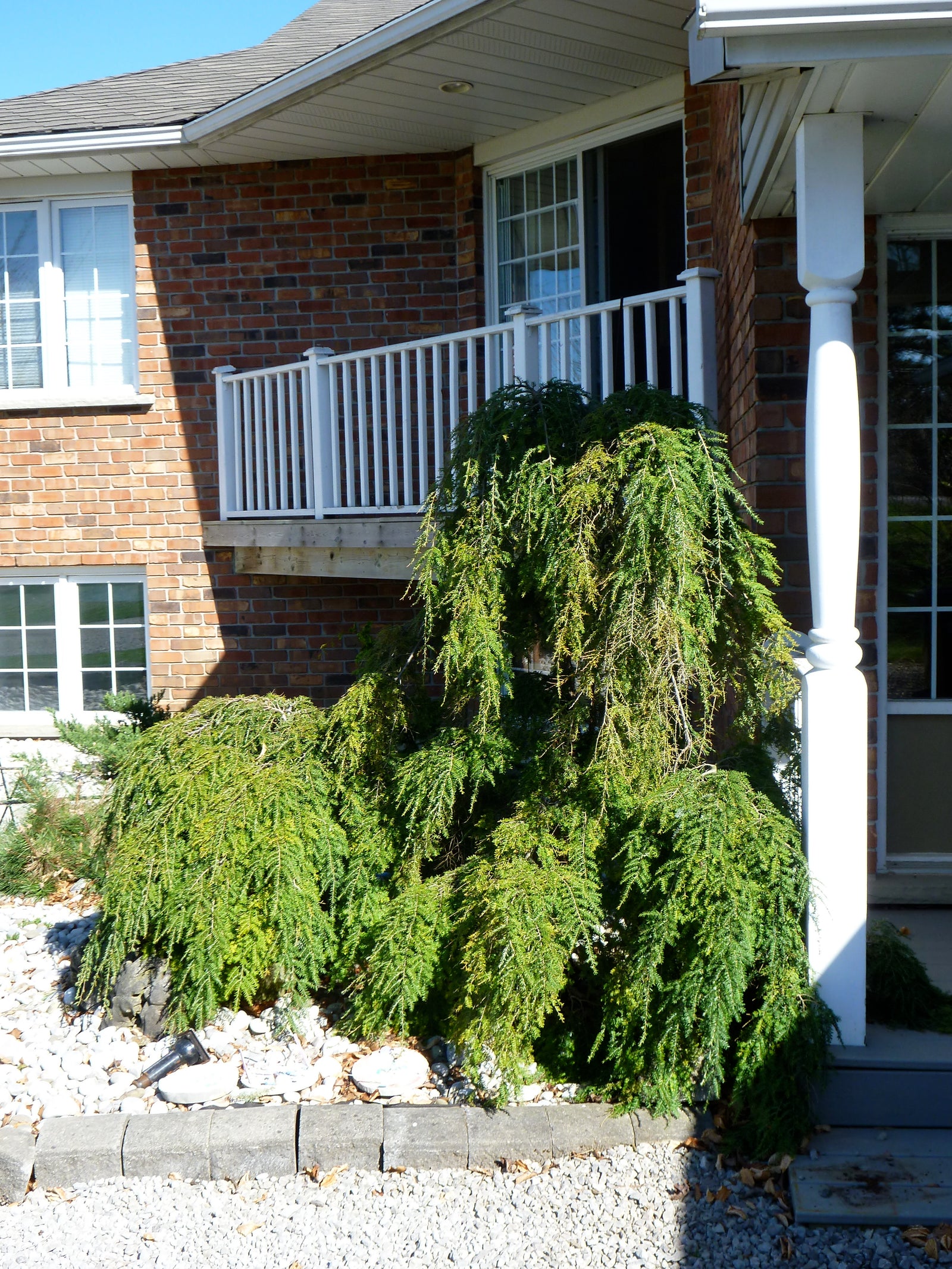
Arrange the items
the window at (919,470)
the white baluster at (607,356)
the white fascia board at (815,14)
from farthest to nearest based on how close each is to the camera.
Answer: the white baluster at (607,356)
the window at (919,470)
the white fascia board at (815,14)

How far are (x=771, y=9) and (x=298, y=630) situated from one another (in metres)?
6.19

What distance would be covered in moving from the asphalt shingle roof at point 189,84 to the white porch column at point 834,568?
4896mm

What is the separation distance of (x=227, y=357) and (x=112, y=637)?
7.70ft

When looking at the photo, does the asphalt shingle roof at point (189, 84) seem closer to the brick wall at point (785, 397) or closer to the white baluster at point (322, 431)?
the white baluster at point (322, 431)

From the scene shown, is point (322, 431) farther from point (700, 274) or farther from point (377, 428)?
point (700, 274)

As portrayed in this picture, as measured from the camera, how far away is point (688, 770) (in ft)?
10.9

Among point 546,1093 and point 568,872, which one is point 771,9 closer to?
point 568,872

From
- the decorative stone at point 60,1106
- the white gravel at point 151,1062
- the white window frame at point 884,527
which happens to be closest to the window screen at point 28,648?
the white gravel at point 151,1062

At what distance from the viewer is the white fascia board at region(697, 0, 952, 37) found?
251 centimetres

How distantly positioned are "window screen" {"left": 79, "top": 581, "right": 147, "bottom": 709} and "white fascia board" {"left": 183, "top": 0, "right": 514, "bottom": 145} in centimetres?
332

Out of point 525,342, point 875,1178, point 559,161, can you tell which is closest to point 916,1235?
point 875,1178

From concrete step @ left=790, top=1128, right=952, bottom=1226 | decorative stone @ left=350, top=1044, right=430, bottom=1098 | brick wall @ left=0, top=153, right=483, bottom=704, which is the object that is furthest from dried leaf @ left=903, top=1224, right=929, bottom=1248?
brick wall @ left=0, top=153, right=483, bottom=704

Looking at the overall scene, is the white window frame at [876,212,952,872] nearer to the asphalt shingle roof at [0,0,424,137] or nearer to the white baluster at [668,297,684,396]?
the white baluster at [668,297,684,396]

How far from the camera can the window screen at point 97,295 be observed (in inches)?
328
